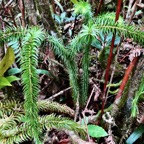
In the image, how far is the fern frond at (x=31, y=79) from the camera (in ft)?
3.17

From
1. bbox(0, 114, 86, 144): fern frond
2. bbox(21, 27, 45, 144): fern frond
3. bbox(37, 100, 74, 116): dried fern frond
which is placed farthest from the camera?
bbox(37, 100, 74, 116): dried fern frond

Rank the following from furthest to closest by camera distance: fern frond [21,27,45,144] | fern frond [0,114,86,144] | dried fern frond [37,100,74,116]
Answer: dried fern frond [37,100,74,116]
fern frond [0,114,86,144]
fern frond [21,27,45,144]

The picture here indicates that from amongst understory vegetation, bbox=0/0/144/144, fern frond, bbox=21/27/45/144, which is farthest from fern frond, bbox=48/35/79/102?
fern frond, bbox=21/27/45/144

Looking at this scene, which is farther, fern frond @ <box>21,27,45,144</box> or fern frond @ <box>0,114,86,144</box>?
fern frond @ <box>0,114,86,144</box>

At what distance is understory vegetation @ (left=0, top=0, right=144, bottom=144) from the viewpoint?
105 centimetres

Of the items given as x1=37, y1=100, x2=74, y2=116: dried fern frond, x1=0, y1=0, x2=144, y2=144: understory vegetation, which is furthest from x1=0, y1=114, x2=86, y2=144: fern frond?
x1=37, y1=100, x2=74, y2=116: dried fern frond

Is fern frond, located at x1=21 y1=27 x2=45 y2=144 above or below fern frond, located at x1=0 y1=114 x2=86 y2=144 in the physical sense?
above

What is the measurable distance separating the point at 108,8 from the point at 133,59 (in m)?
1.05

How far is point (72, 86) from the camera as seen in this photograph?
130 cm

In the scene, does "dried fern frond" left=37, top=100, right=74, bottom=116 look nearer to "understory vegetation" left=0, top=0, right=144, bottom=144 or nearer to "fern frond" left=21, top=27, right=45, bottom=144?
"understory vegetation" left=0, top=0, right=144, bottom=144

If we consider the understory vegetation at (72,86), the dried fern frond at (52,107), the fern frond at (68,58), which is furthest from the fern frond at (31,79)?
the dried fern frond at (52,107)

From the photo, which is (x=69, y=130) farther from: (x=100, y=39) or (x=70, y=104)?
(x=100, y=39)

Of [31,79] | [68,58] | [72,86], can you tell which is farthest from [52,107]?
[31,79]

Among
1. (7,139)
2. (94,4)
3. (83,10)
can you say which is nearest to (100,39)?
(83,10)
